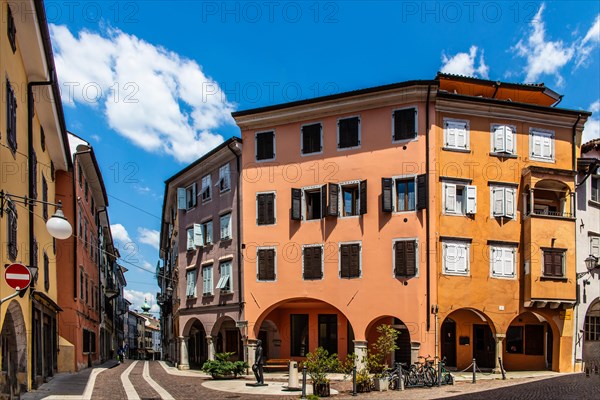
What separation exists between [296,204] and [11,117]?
16.8 metres

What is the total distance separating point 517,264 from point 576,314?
4173 mm

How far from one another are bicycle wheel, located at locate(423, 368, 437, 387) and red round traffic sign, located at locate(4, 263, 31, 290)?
1588 cm

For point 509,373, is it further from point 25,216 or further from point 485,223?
point 25,216

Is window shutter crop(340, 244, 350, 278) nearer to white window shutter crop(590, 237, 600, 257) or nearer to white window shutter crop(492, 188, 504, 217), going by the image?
white window shutter crop(492, 188, 504, 217)

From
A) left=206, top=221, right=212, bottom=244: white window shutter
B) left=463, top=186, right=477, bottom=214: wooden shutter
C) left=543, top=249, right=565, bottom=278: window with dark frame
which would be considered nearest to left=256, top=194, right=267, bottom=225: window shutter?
left=206, top=221, right=212, bottom=244: white window shutter

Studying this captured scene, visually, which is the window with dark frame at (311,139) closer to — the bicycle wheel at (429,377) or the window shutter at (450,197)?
the window shutter at (450,197)

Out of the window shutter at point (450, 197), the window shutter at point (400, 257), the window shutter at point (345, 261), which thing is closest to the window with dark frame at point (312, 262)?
the window shutter at point (345, 261)

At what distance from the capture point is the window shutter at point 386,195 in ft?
87.6

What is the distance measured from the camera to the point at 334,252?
27859mm

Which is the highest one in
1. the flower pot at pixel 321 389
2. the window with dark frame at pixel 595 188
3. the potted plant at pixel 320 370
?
the window with dark frame at pixel 595 188

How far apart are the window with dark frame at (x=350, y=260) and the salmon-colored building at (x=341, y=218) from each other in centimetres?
5

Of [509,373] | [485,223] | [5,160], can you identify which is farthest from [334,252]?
[5,160]

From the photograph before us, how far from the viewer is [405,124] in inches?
1065

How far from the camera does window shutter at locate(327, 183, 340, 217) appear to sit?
27.8 meters
